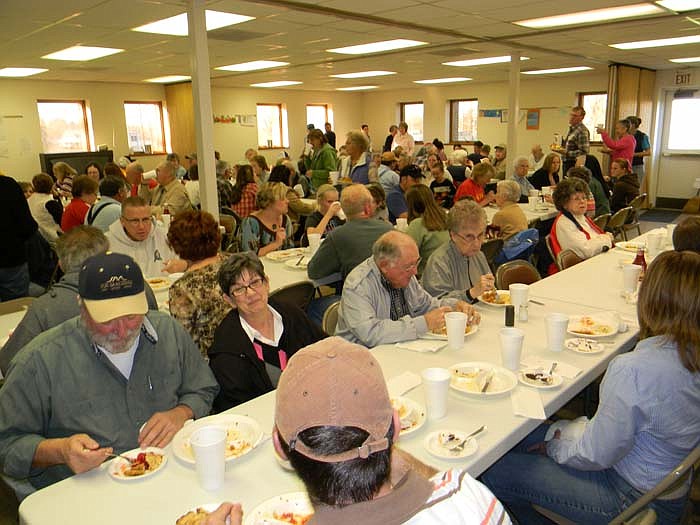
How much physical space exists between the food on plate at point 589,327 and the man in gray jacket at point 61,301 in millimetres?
2285

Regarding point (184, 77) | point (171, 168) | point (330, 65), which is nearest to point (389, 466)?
point (171, 168)

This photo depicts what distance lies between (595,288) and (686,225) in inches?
A: 24.5

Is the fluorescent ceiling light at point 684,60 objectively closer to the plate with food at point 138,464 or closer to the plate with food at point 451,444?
the plate with food at point 451,444

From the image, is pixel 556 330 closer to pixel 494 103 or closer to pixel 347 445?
pixel 347 445

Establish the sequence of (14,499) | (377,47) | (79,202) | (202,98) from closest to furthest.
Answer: (14,499)
(202,98)
(79,202)
(377,47)

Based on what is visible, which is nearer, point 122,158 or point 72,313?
point 72,313

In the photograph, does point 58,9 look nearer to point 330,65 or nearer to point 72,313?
point 72,313

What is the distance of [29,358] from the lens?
177cm

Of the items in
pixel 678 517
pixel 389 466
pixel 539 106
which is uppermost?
pixel 539 106

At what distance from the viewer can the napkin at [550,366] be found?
2.21 m

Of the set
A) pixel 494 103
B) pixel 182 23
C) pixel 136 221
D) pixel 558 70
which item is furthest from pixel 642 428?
pixel 494 103

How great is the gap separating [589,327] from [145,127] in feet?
39.6

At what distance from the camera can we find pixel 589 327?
107 inches

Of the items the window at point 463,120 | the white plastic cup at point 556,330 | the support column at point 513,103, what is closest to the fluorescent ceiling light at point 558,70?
the support column at point 513,103
